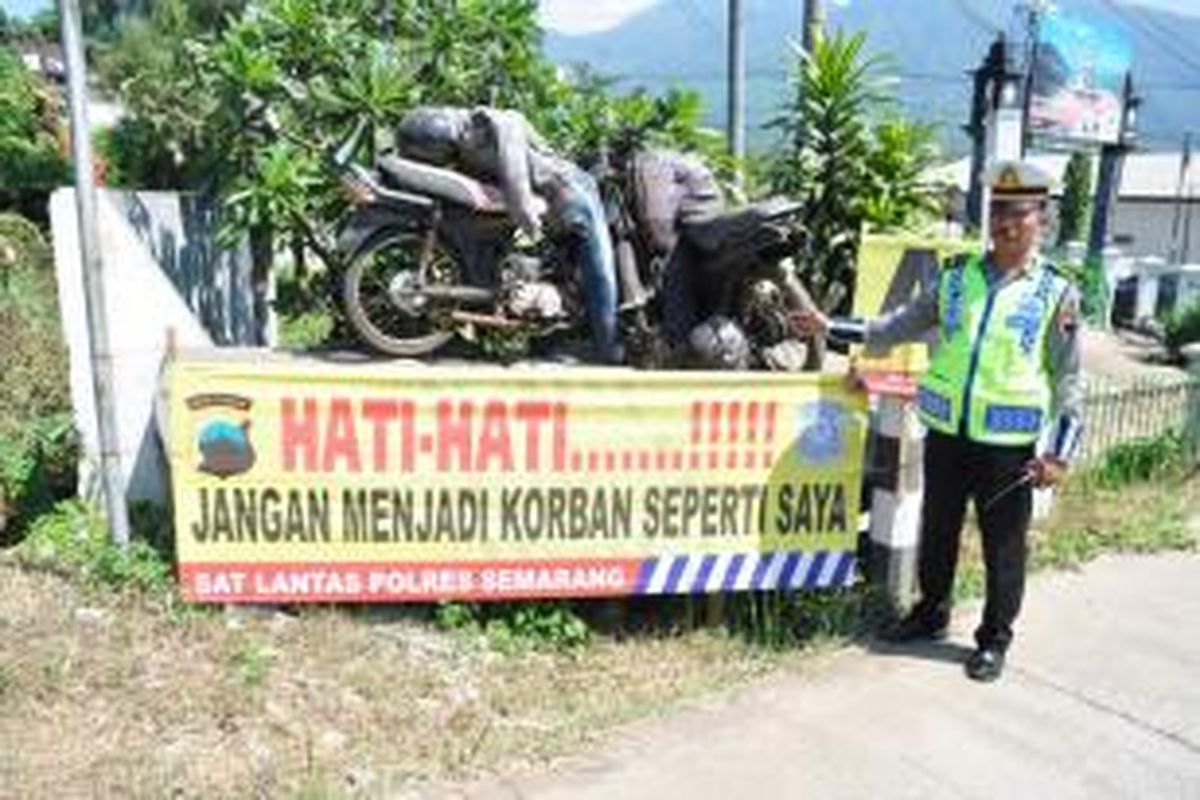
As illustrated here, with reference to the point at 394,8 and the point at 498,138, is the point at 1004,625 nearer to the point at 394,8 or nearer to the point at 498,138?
the point at 498,138

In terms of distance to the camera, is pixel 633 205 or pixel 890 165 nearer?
pixel 633 205

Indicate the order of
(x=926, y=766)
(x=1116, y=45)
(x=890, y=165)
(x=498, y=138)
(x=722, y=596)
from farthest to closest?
(x=1116, y=45)
(x=890, y=165)
(x=498, y=138)
(x=722, y=596)
(x=926, y=766)

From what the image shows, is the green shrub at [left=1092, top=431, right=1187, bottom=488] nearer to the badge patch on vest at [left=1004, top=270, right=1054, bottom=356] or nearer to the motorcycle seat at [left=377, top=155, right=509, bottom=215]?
the badge patch on vest at [left=1004, top=270, right=1054, bottom=356]

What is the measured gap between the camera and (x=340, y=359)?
639cm

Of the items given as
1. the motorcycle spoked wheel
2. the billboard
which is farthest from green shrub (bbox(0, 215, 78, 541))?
the billboard

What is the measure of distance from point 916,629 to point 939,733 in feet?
2.75

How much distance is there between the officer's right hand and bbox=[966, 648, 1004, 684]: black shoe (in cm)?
157

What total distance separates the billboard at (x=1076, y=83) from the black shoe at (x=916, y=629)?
25.7 meters

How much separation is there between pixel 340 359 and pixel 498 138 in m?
1.26

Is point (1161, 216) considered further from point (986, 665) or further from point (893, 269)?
point (986, 665)

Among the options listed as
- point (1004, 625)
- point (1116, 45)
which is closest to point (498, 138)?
point (1004, 625)

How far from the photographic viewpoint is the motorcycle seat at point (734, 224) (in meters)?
5.79

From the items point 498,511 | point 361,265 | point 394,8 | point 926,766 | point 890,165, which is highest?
point 394,8

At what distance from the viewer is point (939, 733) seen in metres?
4.56
